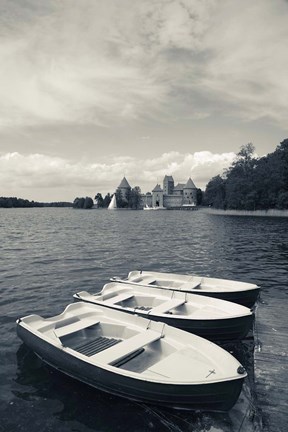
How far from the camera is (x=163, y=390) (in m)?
6.84

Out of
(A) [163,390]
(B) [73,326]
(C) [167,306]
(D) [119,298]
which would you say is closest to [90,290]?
(D) [119,298]

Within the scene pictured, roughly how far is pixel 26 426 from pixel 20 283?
13383 mm

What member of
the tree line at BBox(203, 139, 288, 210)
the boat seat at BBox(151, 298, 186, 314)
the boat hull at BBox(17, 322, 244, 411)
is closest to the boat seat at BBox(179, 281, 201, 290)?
the boat seat at BBox(151, 298, 186, 314)

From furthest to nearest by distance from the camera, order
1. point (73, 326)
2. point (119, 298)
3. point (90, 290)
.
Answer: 1. point (90, 290)
2. point (119, 298)
3. point (73, 326)

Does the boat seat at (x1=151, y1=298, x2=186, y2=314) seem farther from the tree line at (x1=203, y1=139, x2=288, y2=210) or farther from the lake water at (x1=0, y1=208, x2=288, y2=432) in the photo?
the tree line at (x1=203, y1=139, x2=288, y2=210)

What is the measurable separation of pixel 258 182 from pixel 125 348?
107 meters

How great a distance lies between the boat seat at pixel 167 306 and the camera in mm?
11338

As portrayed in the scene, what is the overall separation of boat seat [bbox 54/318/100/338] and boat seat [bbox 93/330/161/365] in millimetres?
1703

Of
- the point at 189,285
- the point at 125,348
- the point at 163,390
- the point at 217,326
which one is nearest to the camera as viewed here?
the point at 163,390

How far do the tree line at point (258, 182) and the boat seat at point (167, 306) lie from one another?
90.9 meters

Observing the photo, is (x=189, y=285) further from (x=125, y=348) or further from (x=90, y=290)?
(x=125, y=348)

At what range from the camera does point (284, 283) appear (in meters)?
19.9

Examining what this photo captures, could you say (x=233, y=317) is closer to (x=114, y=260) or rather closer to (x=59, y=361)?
(x=59, y=361)

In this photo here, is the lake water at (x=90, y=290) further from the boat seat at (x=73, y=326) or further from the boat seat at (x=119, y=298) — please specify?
the boat seat at (x=119, y=298)
